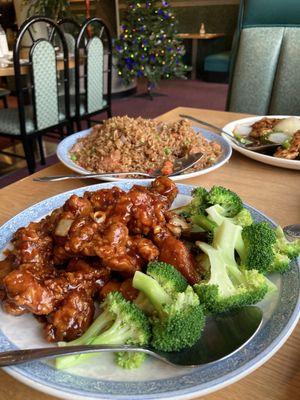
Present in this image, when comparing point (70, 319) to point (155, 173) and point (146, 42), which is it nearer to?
point (155, 173)

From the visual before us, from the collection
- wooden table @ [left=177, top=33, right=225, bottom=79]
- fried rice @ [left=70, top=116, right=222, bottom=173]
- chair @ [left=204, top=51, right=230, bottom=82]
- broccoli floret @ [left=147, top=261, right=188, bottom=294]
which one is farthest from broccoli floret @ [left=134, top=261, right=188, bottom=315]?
wooden table @ [left=177, top=33, right=225, bottom=79]

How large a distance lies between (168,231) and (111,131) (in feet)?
2.25

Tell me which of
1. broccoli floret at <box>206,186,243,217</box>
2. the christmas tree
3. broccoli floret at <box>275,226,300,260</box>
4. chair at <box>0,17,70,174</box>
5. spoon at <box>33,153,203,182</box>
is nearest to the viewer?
broccoli floret at <box>275,226,300,260</box>

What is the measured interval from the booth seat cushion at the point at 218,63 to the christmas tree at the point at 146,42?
184 centimetres

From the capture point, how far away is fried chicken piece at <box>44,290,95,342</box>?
0.54 metres

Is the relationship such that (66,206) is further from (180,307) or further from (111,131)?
(111,131)

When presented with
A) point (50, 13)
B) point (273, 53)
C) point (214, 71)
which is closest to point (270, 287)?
point (273, 53)

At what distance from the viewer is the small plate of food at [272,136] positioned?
122cm

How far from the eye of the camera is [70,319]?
55 centimetres

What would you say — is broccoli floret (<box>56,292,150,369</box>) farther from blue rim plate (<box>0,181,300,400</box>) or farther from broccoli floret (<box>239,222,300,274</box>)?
broccoli floret (<box>239,222,300,274</box>)

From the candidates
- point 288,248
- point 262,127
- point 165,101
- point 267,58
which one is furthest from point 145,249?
point 165,101

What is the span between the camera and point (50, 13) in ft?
16.8

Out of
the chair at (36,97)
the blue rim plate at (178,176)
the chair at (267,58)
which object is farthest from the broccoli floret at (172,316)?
the chair at (36,97)

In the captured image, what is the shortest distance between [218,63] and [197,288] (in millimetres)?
8008
